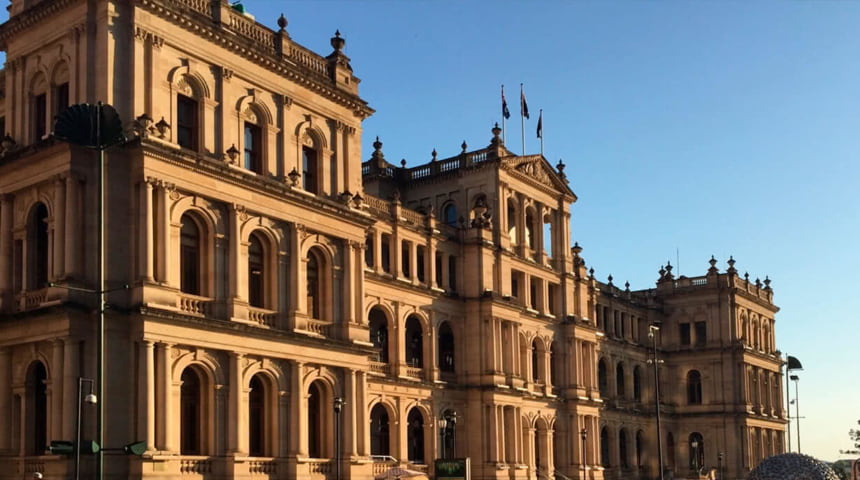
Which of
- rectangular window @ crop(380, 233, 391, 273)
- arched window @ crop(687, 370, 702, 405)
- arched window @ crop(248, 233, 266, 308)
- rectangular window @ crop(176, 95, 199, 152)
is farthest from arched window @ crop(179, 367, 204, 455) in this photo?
arched window @ crop(687, 370, 702, 405)

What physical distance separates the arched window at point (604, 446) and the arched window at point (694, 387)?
53.7ft

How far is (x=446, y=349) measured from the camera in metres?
65.7

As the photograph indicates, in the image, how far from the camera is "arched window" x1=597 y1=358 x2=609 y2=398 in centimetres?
8644

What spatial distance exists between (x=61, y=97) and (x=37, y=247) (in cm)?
521

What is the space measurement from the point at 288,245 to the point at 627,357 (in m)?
52.6

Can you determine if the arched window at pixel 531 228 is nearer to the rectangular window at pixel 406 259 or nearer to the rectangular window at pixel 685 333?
the rectangular window at pixel 406 259

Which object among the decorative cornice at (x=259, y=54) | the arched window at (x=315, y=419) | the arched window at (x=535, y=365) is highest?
the decorative cornice at (x=259, y=54)

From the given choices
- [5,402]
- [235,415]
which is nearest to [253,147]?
[235,415]

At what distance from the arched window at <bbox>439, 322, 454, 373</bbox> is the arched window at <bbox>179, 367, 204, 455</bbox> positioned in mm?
26979

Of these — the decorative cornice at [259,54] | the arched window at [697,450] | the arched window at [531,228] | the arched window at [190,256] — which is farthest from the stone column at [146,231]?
the arched window at [697,450]

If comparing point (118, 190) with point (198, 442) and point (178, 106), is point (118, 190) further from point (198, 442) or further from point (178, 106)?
point (198, 442)

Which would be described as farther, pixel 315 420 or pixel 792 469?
pixel 315 420

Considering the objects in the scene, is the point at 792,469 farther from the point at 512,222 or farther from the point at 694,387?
the point at 694,387

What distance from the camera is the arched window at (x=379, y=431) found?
5859 centimetres
